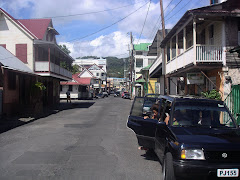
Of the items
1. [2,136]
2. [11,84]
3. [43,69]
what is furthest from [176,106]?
[43,69]

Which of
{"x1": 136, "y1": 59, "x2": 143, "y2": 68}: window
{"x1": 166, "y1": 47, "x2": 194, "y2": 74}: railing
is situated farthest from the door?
{"x1": 136, "y1": 59, "x2": 143, "y2": 68}: window

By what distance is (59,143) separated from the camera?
876 cm

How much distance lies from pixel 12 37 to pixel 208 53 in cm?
1751

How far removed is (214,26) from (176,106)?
10.6 m

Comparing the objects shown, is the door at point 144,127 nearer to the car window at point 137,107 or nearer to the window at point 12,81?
the car window at point 137,107

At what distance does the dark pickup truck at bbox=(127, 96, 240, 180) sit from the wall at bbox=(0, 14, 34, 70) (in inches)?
709

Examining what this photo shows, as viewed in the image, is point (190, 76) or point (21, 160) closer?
point (21, 160)

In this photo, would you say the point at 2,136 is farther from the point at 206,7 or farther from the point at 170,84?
the point at 170,84

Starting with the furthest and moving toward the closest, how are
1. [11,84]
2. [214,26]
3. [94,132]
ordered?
[11,84] < [214,26] < [94,132]

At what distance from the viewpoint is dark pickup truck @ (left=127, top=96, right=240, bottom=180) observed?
13.3 feet

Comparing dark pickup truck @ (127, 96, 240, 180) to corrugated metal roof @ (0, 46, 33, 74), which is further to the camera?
corrugated metal roof @ (0, 46, 33, 74)

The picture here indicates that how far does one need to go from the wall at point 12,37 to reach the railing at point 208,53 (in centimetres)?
1449

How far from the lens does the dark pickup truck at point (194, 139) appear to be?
4.07 meters

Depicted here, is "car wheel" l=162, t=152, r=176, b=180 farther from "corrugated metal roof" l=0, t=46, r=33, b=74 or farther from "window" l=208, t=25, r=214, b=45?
"corrugated metal roof" l=0, t=46, r=33, b=74
